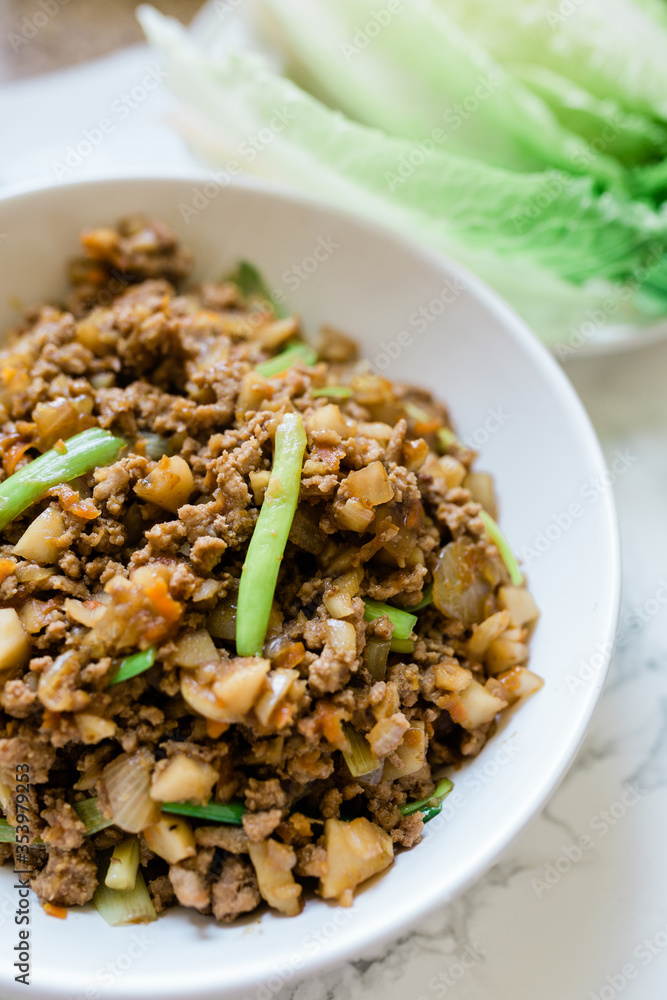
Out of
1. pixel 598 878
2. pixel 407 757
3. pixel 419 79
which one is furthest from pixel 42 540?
pixel 419 79

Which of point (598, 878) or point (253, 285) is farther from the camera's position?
point (253, 285)

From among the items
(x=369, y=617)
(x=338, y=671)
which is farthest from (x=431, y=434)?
(x=338, y=671)

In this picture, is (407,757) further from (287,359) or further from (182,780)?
(287,359)

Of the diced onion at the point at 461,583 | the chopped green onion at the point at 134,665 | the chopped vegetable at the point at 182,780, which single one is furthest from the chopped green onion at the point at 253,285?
the chopped vegetable at the point at 182,780

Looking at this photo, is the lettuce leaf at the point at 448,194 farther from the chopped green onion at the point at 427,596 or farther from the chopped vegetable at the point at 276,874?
the chopped vegetable at the point at 276,874

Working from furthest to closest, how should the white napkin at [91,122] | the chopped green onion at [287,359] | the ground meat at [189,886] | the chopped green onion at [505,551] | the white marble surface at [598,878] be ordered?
the white napkin at [91,122], the chopped green onion at [287,359], the chopped green onion at [505,551], the white marble surface at [598,878], the ground meat at [189,886]

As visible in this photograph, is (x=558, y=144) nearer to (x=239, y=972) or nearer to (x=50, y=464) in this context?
(x=50, y=464)

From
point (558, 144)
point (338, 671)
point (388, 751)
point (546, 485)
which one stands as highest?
point (558, 144)
